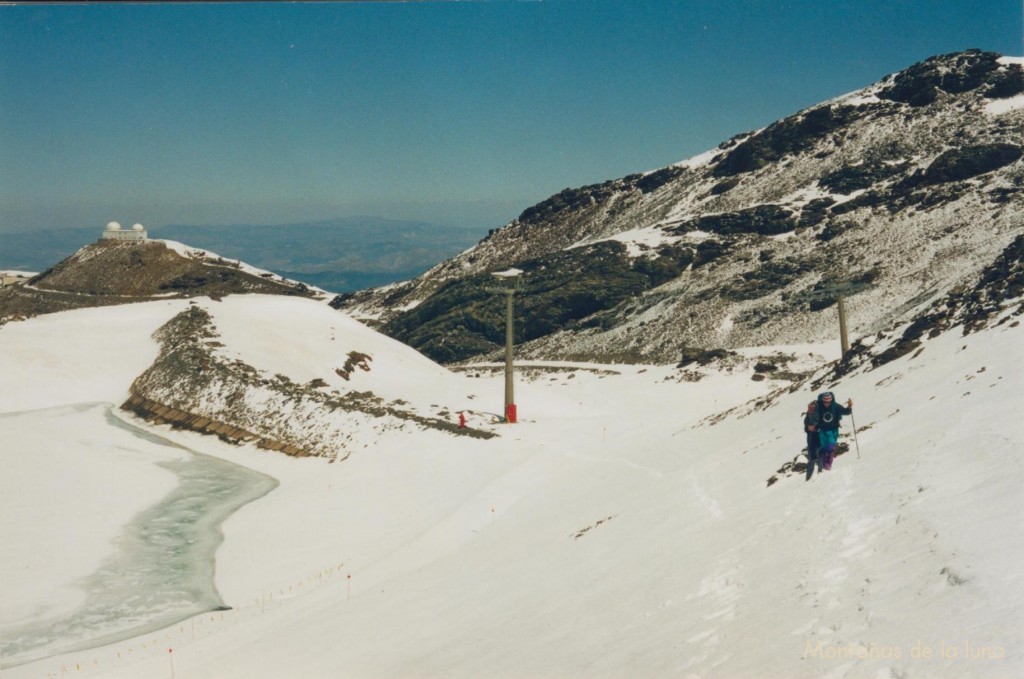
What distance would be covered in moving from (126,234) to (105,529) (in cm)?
7726

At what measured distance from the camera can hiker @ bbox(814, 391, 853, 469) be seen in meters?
14.1

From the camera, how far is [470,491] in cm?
2652

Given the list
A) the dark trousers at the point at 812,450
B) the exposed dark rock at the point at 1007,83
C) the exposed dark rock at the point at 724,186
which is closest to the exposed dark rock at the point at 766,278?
the exposed dark rock at the point at 724,186

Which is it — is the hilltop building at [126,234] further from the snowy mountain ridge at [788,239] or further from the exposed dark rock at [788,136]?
the exposed dark rock at [788,136]

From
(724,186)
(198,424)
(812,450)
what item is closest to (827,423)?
(812,450)

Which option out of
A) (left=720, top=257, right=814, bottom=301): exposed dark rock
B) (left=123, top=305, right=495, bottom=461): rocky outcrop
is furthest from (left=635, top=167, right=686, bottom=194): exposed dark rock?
(left=123, top=305, right=495, bottom=461): rocky outcrop

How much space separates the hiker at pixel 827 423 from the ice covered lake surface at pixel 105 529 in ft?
45.3

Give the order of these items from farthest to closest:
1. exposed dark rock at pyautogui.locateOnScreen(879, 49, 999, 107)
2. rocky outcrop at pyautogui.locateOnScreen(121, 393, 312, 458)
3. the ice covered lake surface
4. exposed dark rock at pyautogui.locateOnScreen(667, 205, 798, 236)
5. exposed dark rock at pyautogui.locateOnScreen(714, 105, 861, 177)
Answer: exposed dark rock at pyautogui.locateOnScreen(714, 105, 861, 177) → exposed dark rock at pyautogui.locateOnScreen(879, 49, 999, 107) → exposed dark rock at pyautogui.locateOnScreen(667, 205, 798, 236) → rocky outcrop at pyautogui.locateOnScreen(121, 393, 312, 458) → the ice covered lake surface

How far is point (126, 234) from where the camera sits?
91562 mm

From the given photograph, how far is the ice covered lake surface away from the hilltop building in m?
60.4

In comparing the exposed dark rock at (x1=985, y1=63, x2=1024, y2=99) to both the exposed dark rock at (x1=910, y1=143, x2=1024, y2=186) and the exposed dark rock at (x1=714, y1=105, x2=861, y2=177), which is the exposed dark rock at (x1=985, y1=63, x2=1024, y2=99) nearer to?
the exposed dark rock at (x1=714, y1=105, x2=861, y2=177)

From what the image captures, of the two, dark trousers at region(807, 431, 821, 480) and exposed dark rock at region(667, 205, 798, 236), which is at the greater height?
exposed dark rock at region(667, 205, 798, 236)

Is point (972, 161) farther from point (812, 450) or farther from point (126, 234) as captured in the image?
point (126, 234)

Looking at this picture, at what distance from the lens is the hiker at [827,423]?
14117 millimetres
